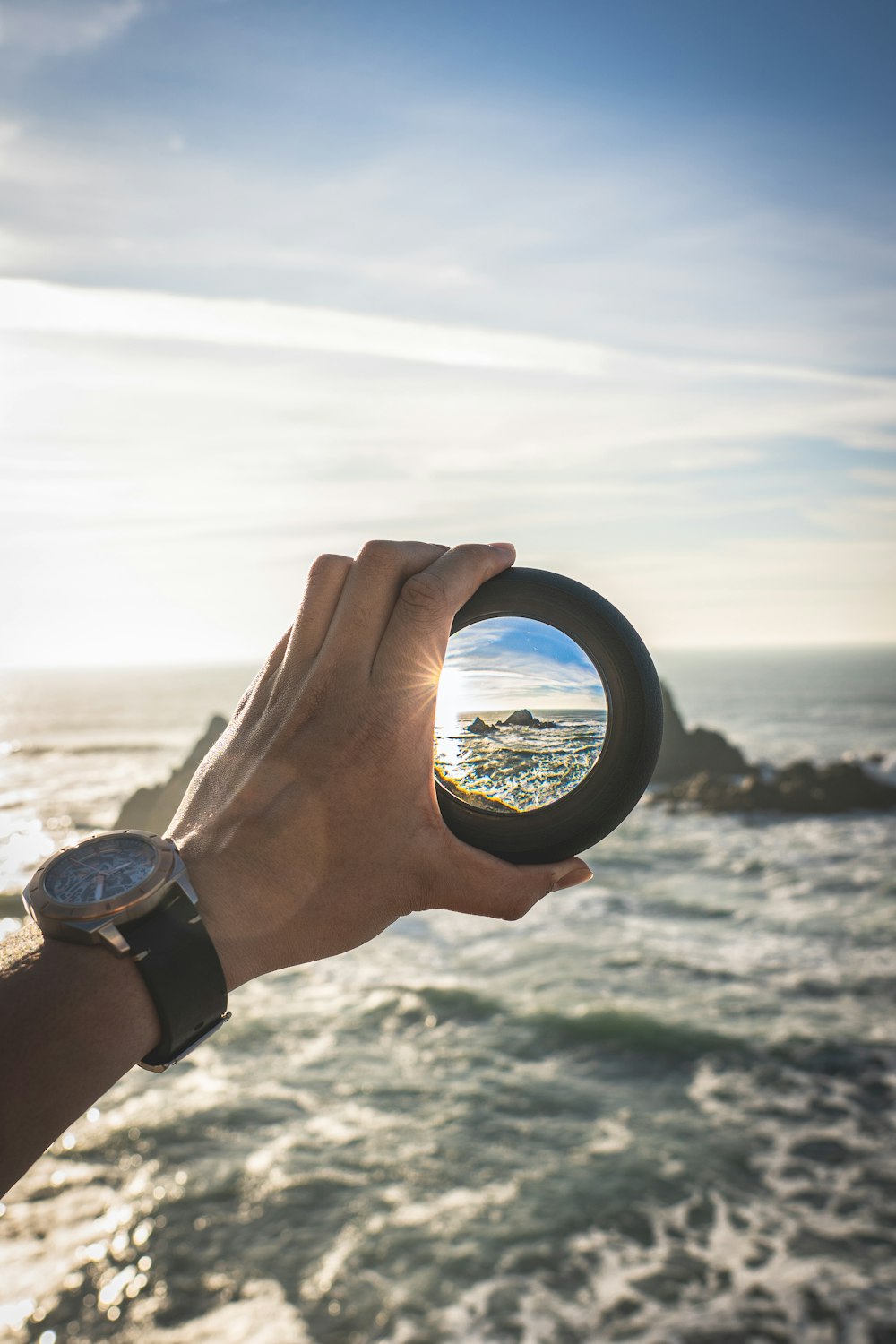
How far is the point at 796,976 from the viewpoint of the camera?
17.1 metres

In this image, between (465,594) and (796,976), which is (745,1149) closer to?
(796,976)

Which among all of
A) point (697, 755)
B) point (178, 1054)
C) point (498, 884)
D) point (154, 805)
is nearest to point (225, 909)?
point (178, 1054)

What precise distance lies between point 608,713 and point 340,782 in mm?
775

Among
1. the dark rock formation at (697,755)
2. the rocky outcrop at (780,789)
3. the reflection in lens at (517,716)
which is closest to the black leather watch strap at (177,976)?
the reflection in lens at (517,716)

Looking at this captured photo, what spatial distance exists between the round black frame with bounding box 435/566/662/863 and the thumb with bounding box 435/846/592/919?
0.05 m

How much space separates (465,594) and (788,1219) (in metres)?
10.8

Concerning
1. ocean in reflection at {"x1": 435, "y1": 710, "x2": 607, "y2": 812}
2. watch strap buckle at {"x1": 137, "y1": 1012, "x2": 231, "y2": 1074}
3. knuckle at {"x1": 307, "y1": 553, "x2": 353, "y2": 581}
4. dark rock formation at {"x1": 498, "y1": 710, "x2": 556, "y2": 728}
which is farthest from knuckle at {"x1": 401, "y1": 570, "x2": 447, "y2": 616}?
watch strap buckle at {"x1": 137, "y1": 1012, "x2": 231, "y2": 1074}

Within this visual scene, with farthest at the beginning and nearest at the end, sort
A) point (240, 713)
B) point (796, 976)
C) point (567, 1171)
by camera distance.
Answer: point (796, 976) < point (567, 1171) < point (240, 713)

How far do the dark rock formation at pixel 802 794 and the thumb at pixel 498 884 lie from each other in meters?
33.5

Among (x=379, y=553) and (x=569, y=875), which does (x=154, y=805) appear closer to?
(x=569, y=875)

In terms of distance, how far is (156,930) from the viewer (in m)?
1.68

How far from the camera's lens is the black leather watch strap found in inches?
63.9

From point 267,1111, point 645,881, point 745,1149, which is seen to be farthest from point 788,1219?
point 645,881

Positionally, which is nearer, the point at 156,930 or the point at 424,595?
the point at 156,930
